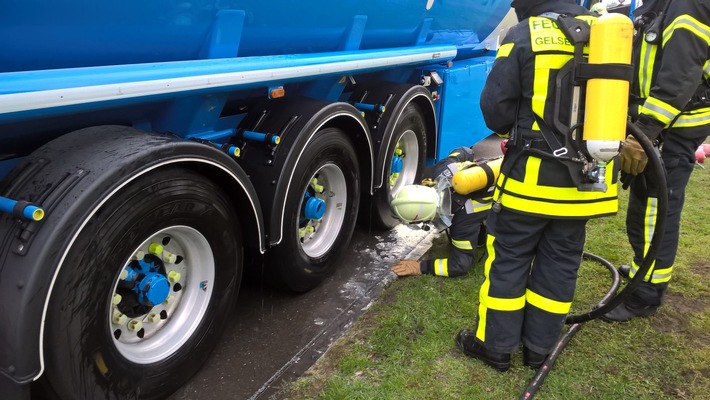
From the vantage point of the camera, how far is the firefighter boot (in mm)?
2605

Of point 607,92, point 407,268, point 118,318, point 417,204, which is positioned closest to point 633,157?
point 607,92

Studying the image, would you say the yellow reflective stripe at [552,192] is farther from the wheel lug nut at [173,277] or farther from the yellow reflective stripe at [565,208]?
the wheel lug nut at [173,277]

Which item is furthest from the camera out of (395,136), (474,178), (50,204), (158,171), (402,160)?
(402,160)

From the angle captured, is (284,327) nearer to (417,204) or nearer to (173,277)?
(173,277)

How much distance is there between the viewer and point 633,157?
2693 mm

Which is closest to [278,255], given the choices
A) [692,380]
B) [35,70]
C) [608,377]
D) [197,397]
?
[197,397]

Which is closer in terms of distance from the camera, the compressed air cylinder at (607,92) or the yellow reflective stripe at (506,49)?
the compressed air cylinder at (607,92)

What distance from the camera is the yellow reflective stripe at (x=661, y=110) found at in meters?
2.47

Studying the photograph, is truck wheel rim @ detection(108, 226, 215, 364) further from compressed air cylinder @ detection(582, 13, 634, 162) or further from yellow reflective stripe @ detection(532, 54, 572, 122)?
compressed air cylinder @ detection(582, 13, 634, 162)

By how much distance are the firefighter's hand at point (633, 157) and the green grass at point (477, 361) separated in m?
0.91

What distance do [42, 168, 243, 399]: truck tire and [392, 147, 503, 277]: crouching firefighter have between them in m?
1.36

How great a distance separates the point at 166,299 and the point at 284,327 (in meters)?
0.84

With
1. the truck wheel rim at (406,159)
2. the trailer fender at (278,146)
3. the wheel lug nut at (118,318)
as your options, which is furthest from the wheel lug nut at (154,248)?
the truck wheel rim at (406,159)

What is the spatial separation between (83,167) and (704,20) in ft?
8.84
